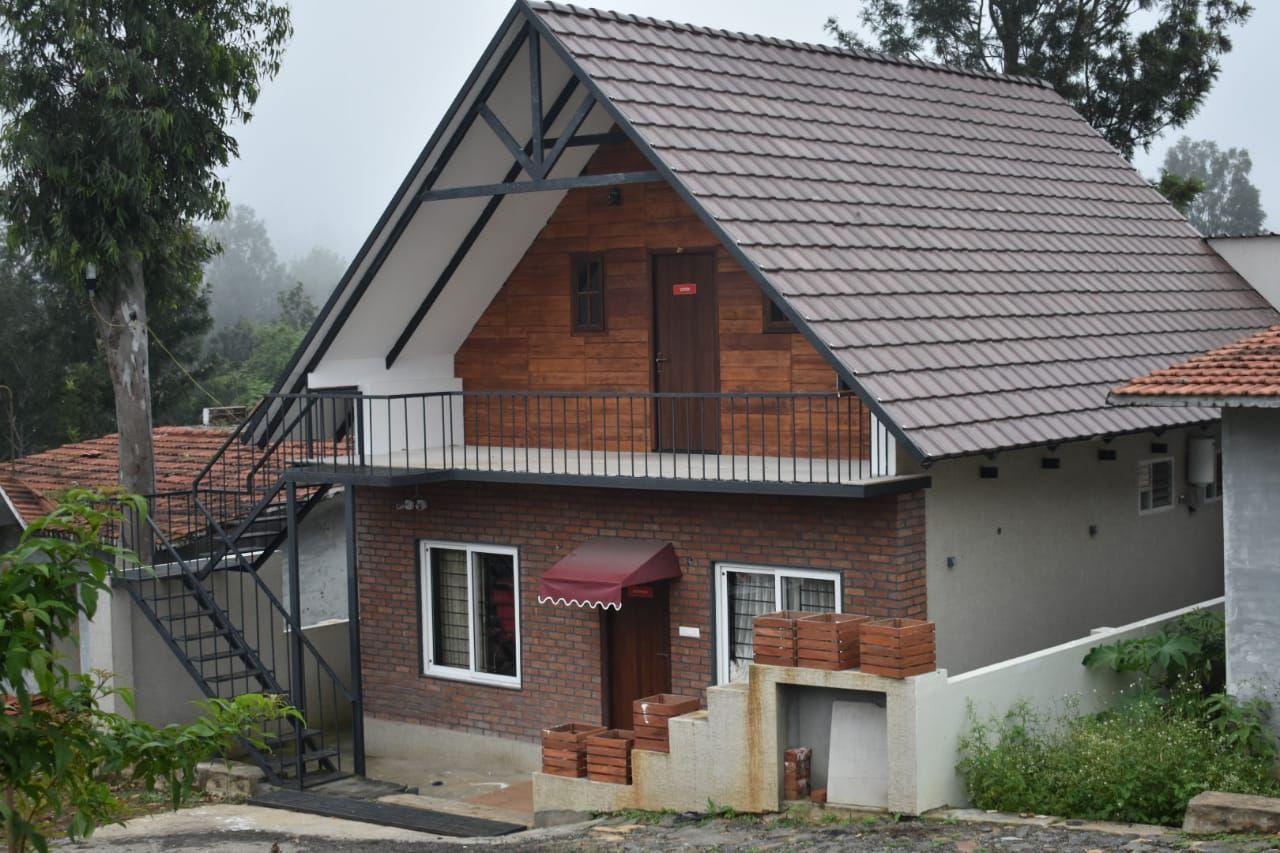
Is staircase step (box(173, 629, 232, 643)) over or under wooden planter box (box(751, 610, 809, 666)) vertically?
under

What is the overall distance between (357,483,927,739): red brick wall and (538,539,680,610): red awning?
7.7 inches

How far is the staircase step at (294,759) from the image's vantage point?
17270 millimetres

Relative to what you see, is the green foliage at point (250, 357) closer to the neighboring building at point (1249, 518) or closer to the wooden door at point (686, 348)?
the wooden door at point (686, 348)

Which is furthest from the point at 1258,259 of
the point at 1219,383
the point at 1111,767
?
the point at 1111,767

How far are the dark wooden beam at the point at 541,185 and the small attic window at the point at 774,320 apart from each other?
5.64 ft

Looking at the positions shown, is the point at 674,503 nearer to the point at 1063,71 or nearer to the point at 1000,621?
the point at 1000,621

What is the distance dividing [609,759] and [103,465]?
14.6m

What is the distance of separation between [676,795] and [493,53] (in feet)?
23.2

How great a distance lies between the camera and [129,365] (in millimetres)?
24266

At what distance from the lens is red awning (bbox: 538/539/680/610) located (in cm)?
1582

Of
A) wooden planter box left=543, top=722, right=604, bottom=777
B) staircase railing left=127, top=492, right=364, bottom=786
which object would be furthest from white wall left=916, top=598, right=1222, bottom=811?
staircase railing left=127, top=492, right=364, bottom=786

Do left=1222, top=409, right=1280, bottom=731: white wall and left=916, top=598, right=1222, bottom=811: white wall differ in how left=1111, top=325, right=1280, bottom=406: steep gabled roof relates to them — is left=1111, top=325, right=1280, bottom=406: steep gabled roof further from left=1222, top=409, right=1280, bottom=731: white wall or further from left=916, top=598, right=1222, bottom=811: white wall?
left=916, top=598, right=1222, bottom=811: white wall

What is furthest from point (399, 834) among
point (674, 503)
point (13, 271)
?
point (13, 271)

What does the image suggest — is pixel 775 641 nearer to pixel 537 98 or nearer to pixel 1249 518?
pixel 1249 518
